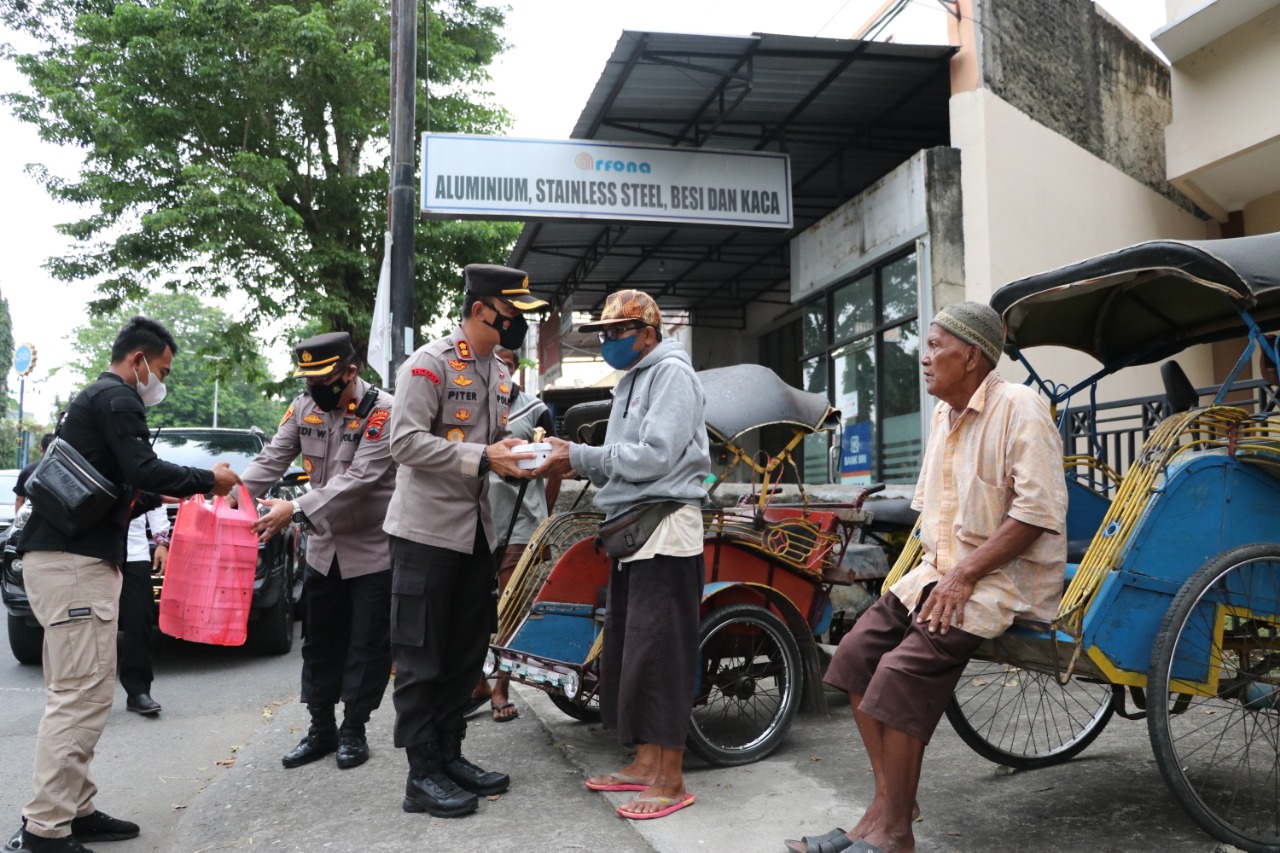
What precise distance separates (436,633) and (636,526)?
91cm

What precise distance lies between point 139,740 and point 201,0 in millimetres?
13352

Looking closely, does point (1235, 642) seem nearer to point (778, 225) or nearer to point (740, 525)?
point (740, 525)

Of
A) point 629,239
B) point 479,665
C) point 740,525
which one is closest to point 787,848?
point 479,665

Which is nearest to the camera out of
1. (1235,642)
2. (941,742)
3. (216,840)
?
(1235,642)

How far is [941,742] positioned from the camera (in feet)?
16.2

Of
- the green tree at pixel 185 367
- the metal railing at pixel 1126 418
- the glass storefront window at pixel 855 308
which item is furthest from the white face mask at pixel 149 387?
the green tree at pixel 185 367

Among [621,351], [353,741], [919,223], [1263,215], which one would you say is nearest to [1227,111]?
[1263,215]

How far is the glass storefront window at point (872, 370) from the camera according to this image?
37.7 feet

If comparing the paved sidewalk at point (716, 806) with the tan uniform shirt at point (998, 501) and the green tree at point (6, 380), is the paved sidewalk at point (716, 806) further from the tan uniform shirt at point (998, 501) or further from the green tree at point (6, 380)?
the green tree at point (6, 380)

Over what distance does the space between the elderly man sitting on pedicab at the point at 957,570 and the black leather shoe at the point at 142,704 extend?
4.67 metres

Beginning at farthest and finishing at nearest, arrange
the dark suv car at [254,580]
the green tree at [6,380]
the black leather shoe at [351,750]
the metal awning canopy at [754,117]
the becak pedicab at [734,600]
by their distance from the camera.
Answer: the green tree at [6,380] → the metal awning canopy at [754,117] → the dark suv car at [254,580] → the black leather shoe at [351,750] → the becak pedicab at [734,600]

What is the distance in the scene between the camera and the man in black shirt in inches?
148

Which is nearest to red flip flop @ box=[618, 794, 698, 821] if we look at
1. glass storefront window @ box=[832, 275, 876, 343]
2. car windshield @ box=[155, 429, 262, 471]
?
car windshield @ box=[155, 429, 262, 471]

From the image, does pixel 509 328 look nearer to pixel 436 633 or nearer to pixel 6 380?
pixel 436 633
